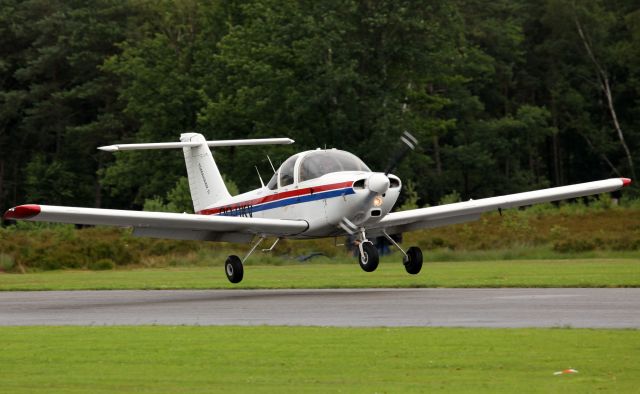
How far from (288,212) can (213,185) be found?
4.35 m

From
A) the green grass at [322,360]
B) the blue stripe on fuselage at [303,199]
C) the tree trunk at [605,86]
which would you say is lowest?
the green grass at [322,360]

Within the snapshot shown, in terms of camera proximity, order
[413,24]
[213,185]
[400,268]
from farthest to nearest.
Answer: [413,24]
[400,268]
[213,185]

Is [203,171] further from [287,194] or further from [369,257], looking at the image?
[369,257]

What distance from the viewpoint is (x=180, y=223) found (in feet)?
82.8

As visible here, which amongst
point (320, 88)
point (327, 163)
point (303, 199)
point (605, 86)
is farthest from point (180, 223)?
point (605, 86)

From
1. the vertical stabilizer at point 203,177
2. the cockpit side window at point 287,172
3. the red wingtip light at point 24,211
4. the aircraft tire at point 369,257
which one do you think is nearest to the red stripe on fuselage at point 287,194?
the cockpit side window at point 287,172

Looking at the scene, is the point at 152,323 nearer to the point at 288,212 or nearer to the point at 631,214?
the point at 288,212

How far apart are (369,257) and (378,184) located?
4.75 ft

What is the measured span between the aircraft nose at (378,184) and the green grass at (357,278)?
88.3 inches

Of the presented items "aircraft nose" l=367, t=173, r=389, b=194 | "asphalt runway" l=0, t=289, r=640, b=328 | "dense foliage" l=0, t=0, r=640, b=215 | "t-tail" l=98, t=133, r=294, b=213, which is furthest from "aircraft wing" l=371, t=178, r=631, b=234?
"dense foliage" l=0, t=0, r=640, b=215

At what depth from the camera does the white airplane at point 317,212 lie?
81.1 feet

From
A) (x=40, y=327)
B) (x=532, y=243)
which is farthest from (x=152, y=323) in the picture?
(x=532, y=243)

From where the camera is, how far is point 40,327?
17094 mm

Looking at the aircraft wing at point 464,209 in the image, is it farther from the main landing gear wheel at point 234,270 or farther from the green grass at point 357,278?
the main landing gear wheel at point 234,270
